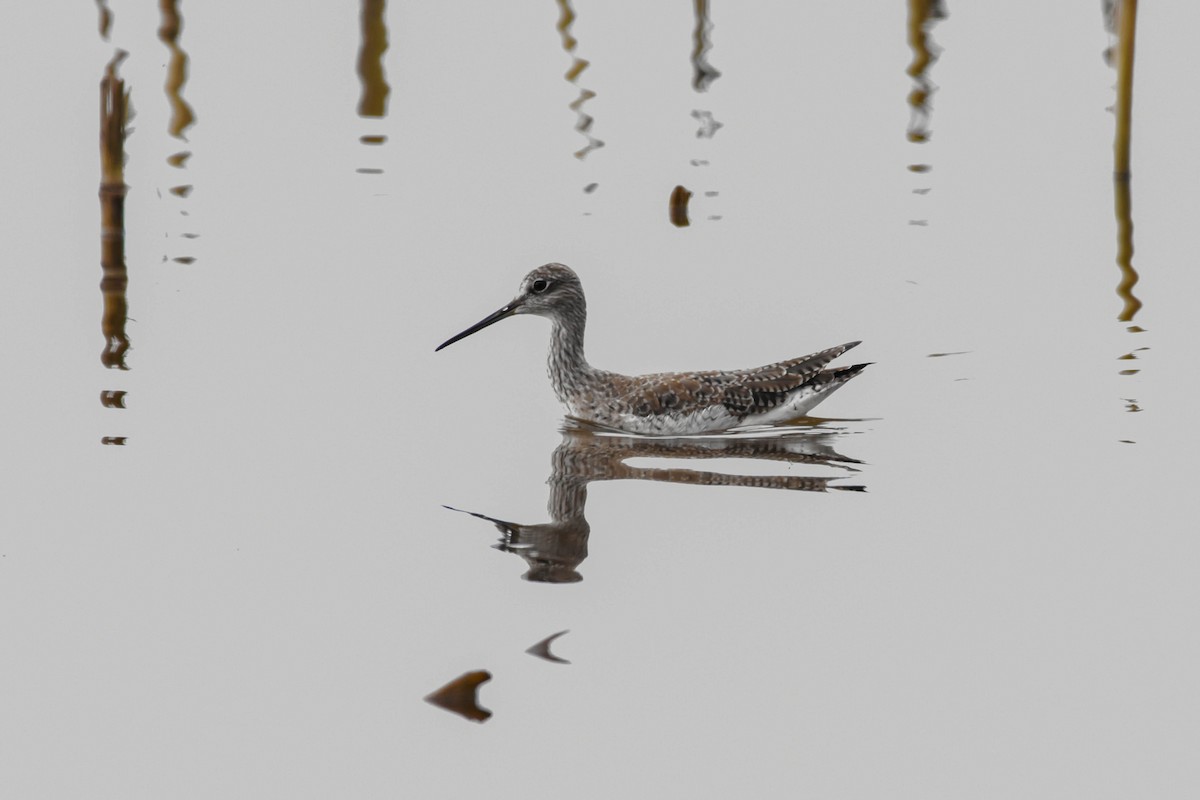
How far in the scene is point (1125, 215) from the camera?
570 inches

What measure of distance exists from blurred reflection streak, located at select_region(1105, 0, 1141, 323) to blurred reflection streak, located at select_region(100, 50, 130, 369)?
7.26 meters

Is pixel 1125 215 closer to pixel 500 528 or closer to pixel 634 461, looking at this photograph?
pixel 634 461

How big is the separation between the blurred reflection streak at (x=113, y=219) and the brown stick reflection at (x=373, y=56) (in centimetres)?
429

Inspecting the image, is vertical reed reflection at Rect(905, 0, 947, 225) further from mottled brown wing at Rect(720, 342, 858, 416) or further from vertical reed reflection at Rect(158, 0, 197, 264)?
vertical reed reflection at Rect(158, 0, 197, 264)

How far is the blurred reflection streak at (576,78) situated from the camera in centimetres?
1564

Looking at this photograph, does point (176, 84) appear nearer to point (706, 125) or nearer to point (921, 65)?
point (706, 125)

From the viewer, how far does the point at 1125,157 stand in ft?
47.0

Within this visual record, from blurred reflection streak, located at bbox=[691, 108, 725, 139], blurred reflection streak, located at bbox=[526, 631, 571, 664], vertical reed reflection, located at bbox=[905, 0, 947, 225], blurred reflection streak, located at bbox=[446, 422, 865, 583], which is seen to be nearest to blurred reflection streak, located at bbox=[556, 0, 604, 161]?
blurred reflection streak, located at bbox=[691, 108, 725, 139]

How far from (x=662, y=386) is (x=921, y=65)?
746 centimetres

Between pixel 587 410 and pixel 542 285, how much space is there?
3.24ft

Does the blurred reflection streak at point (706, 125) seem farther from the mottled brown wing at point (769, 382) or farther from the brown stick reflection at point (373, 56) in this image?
the mottled brown wing at point (769, 382)

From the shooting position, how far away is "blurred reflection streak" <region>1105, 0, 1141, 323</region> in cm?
1260

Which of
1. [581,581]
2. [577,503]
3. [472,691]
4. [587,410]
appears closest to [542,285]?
[587,410]

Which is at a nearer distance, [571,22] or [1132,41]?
[1132,41]
